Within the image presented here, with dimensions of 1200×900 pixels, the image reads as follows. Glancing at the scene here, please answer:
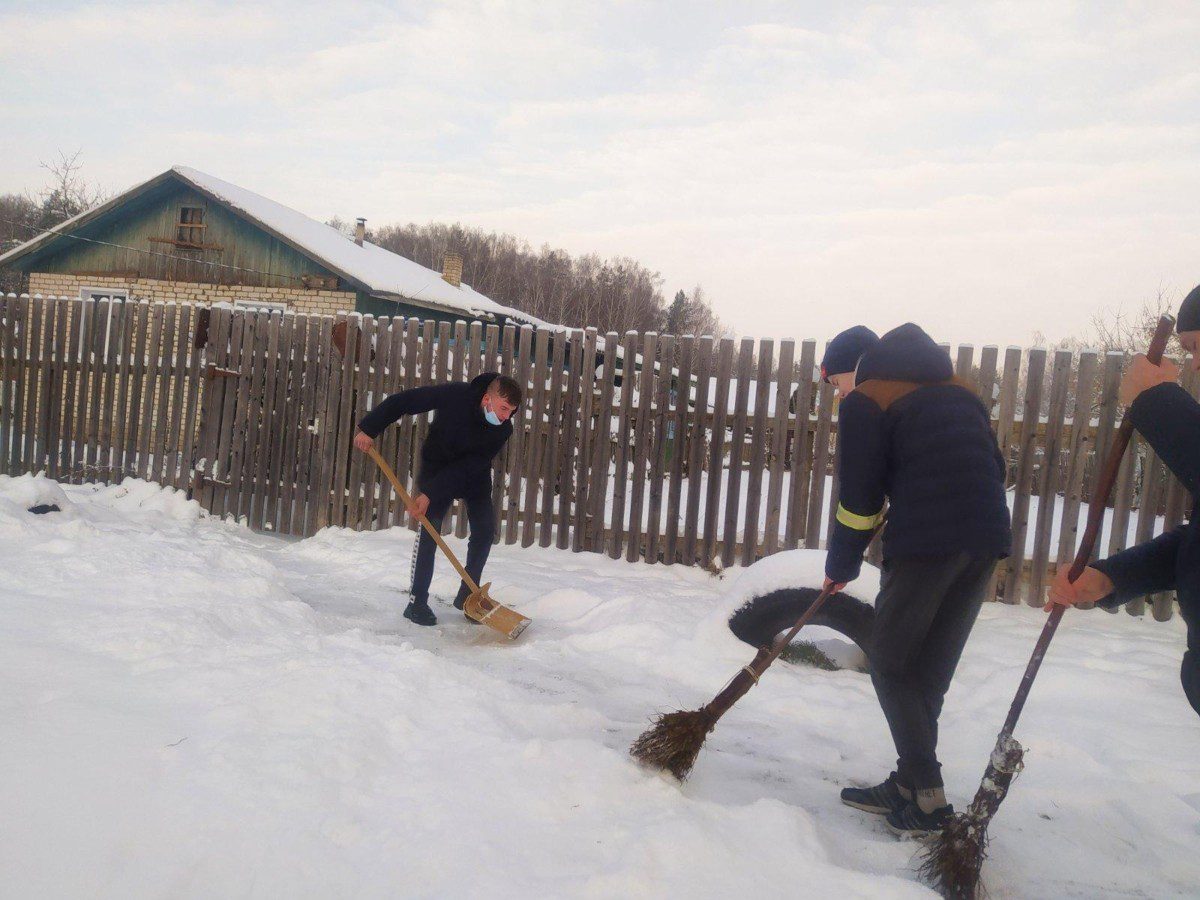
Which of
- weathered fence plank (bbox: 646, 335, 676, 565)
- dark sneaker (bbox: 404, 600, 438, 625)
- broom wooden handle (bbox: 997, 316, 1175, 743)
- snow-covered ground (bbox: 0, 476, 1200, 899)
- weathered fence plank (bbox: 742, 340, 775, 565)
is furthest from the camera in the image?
weathered fence plank (bbox: 646, 335, 676, 565)

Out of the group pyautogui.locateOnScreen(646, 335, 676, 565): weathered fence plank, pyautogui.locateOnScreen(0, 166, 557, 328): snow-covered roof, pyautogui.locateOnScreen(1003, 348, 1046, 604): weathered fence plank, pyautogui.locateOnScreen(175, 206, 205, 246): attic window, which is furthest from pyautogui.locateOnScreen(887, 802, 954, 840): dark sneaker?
pyautogui.locateOnScreen(175, 206, 205, 246): attic window

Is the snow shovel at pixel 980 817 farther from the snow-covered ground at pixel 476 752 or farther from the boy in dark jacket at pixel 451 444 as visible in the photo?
the boy in dark jacket at pixel 451 444

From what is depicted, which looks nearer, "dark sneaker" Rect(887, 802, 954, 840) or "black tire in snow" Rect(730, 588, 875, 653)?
"dark sneaker" Rect(887, 802, 954, 840)

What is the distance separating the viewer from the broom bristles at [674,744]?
2.74m

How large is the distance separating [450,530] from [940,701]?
5.09 metres

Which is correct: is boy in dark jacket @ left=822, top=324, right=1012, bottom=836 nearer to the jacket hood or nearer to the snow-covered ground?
the jacket hood

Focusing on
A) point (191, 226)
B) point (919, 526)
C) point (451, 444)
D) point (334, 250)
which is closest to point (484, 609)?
point (451, 444)

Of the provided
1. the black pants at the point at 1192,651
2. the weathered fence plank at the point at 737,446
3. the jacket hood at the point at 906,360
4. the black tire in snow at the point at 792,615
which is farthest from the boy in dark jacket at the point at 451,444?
the black pants at the point at 1192,651

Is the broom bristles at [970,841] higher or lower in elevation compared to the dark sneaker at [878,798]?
higher

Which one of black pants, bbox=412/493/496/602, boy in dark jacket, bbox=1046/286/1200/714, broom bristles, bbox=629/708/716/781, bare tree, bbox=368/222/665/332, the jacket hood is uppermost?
bare tree, bbox=368/222/665/332

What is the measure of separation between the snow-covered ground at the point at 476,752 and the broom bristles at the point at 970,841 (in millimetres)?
126

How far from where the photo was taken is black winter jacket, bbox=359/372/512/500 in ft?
16.1

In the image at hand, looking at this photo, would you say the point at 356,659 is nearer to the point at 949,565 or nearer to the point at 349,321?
the point at 949,565

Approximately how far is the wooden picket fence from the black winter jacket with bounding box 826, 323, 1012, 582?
240 centimetres
